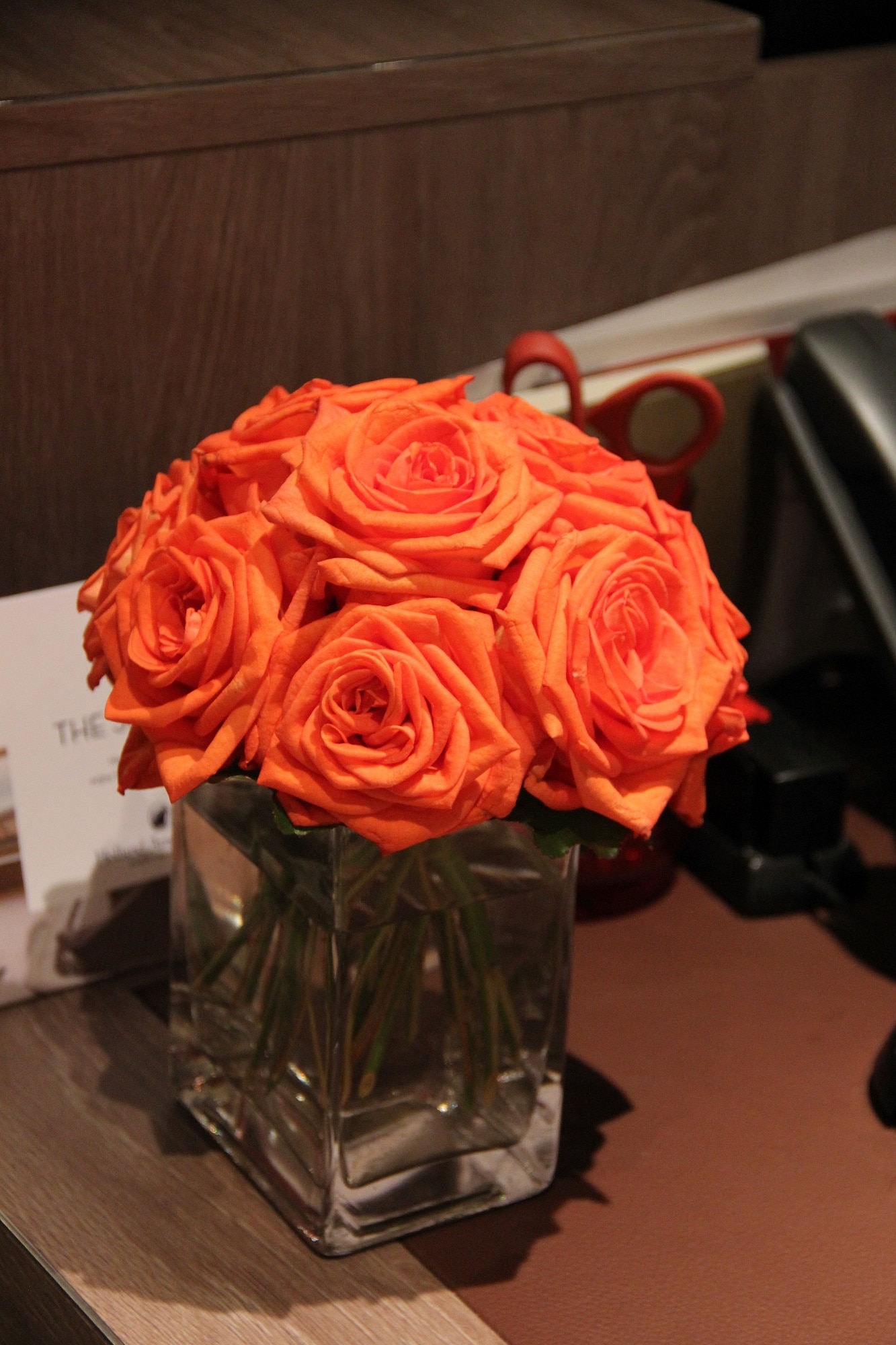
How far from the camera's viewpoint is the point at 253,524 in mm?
541

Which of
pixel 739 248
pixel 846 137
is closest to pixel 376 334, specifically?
pixel 739 248

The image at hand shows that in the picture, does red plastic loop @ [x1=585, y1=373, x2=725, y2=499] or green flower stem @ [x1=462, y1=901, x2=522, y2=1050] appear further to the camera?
red plastic loop @ [x1=585, y1=373, x2=725, y2=499]

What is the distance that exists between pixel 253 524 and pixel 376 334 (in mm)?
331

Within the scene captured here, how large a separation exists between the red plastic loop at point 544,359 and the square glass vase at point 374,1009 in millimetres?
253

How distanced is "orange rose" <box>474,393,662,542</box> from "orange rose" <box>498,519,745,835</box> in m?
0.02

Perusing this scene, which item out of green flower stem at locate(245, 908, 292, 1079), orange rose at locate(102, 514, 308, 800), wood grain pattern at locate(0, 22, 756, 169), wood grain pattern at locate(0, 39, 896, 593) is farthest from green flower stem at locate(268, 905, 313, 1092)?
wood grain pattern at locate(0, 22, 756, 169)

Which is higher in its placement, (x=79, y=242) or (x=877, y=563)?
(x=79, y=242)

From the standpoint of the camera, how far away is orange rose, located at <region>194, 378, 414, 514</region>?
56 cm

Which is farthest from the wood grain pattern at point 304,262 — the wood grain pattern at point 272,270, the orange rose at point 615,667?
the orange rose at point 615,667

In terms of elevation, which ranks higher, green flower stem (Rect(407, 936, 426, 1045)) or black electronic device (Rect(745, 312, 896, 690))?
black electronic device (Rect(745, 312, 896, 690))

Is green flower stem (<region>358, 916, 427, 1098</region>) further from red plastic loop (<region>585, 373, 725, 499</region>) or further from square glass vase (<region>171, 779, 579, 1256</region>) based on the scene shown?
red plastic loop (<region>585, 373, 725, 499</region>)

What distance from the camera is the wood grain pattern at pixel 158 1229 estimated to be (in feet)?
1.99

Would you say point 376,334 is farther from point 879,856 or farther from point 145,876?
point 879,856

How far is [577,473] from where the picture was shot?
1.87ft
